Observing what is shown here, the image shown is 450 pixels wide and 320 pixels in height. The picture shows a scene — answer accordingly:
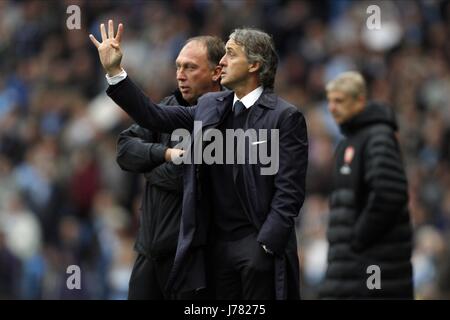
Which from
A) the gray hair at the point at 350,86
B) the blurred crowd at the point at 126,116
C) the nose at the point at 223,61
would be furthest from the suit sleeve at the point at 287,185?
the blurred crowd at the point at 126,116

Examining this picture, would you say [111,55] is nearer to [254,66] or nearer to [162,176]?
[254,66]

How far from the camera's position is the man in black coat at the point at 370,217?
931 centimetres

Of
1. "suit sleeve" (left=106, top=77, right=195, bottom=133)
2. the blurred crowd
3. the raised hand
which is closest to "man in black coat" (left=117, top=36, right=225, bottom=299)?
"suit sleeve" (left=106, top=77, right=195, bottom=133)

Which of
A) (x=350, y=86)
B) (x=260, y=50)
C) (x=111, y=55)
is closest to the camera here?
(x=111, y=55)

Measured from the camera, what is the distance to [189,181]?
25.0 feet

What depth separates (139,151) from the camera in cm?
797

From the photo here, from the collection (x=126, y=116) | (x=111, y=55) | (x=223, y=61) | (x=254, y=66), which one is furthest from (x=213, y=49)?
(x=126, y=116)

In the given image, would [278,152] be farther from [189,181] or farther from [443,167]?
[443,167]

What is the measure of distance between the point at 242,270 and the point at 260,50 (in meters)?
1.23

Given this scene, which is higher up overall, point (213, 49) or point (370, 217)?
point (213, 49)

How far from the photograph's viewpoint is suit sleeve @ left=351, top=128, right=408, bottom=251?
30.5ft

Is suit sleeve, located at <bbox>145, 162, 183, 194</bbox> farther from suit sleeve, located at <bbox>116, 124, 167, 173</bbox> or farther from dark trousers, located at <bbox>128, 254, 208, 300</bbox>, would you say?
dark trousers, located at <bbox>128, 254, 208, 300</bbox>

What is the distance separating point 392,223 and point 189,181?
221 cm

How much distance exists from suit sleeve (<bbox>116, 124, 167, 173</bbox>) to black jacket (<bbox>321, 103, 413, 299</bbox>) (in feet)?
5.92
